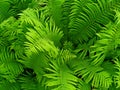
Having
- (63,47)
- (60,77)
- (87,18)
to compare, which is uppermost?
(87,18)

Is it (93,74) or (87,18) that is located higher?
(87,18)

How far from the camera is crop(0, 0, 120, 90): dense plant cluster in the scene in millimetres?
2293

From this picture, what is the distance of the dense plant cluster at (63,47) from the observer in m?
2.29

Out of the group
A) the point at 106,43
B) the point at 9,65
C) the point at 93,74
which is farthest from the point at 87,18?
the point at 9,65

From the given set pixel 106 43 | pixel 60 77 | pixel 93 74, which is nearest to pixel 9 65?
pixel 60 77

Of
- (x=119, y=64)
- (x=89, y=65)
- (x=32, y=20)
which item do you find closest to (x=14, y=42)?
(x=32, y=20)

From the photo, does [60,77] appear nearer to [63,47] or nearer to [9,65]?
[63,47]

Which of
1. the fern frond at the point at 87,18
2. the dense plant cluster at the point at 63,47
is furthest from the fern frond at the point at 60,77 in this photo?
the fern frond at the point at 87,18

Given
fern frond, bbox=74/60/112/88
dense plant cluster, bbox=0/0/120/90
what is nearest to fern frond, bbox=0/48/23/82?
dense plant cluster, bbox=0/0/120/90

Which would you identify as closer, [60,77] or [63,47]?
[60,77]

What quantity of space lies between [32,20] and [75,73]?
1.95ft

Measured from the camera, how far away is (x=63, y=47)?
2.52 metres

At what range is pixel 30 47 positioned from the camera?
2.15 metres

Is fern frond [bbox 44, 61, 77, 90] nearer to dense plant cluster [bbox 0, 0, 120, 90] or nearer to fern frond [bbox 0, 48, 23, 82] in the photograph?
dense plant cluster [bbox 0, 0, 120, 90]
